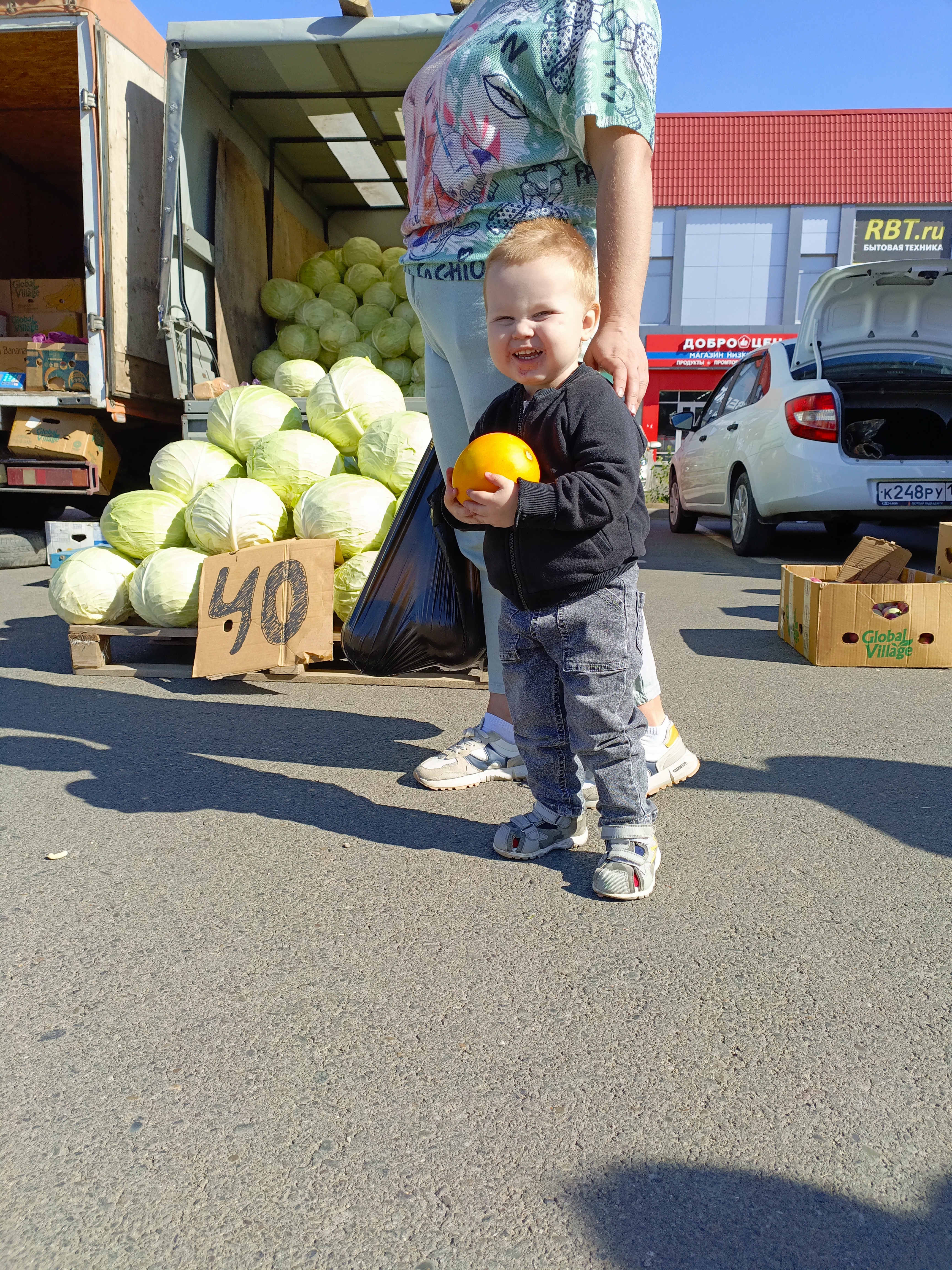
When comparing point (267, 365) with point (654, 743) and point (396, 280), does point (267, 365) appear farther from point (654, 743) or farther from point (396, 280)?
point (654, 743)

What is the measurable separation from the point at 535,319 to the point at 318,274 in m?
7.04

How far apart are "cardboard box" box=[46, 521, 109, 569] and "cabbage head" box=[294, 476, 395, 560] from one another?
9.46ft

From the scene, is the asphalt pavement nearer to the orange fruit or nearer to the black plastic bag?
the black plastic bag

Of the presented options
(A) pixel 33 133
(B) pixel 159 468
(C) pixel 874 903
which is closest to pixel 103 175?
(B) pixel 159 468

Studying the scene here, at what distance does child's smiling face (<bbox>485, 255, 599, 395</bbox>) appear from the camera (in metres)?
1.87

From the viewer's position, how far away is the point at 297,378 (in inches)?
240

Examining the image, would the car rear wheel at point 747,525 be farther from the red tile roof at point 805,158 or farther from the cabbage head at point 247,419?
the red tile roof at point 805,158

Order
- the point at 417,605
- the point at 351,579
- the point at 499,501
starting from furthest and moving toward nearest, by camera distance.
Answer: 1. the point at 351,579
2. the point at 417,605
3. the point at 499,501

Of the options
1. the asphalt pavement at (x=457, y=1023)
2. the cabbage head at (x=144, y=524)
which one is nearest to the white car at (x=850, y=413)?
the asphalt pavement at (x=457, y=1023)

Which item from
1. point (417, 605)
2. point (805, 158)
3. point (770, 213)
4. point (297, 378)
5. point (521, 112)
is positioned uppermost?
point (805, 158)

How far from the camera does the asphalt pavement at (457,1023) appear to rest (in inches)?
47.9

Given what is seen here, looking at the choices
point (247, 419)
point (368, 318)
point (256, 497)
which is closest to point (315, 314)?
point (368, 318)

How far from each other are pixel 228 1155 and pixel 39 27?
7.15 meters

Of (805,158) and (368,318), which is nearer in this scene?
(368,318)
